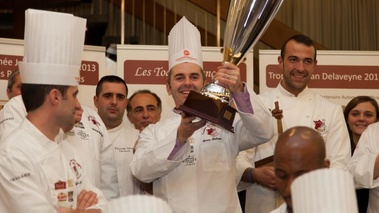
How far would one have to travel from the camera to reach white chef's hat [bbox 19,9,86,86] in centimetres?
312

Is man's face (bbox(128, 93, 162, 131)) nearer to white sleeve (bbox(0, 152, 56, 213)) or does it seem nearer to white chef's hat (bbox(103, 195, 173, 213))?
white sleeve (bbox(0, 152, 56, 213))

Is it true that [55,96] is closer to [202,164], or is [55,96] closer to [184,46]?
[202,164]

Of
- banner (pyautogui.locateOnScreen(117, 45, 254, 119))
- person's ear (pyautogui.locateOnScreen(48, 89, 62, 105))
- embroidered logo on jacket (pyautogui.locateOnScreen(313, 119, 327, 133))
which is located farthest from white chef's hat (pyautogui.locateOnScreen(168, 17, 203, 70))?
banner (pyautogui.locateOnScreen(117, 45, 254, 119))

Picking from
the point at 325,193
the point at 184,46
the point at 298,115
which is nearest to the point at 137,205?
the point at 325,193

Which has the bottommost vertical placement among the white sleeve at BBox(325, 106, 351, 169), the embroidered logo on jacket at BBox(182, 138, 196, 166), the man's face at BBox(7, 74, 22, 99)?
the embroidered logo on jacket at BBox(182, 138, 196, 166)

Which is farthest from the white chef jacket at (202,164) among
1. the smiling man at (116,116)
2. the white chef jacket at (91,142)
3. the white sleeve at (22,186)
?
the smiling man at (116,116)

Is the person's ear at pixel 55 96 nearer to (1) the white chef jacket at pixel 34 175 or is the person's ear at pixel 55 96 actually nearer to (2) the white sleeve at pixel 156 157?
(1) the white chef jacket at pixel 34 175

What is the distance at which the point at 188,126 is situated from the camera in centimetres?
349

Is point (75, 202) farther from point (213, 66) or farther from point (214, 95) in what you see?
point (213, 66)

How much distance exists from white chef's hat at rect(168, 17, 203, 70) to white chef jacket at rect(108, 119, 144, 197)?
881mm

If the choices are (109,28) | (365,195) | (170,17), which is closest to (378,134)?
(365,195)

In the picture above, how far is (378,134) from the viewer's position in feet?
13.6

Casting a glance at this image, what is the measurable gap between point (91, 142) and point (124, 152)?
691 mm

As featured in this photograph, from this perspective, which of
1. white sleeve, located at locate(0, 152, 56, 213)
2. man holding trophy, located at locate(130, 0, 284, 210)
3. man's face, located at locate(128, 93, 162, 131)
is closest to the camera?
white sleeve, located at locate(0, 152, 56, 213)
